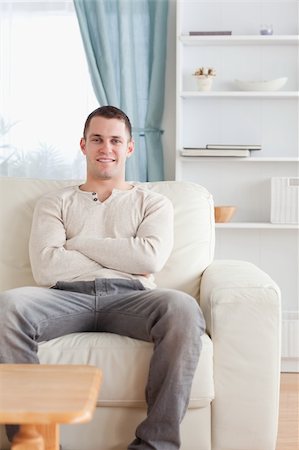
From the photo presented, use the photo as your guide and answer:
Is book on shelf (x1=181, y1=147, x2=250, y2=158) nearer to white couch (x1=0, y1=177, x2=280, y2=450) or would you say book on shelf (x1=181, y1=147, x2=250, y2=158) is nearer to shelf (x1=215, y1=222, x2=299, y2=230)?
shelf (x1=215, y1=222, x2=299, y2=230)

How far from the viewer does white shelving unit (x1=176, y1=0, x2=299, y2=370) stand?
13.6ft

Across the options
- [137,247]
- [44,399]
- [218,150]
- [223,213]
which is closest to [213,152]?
[218,150]

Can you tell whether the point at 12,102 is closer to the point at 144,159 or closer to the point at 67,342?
the point at 144,159

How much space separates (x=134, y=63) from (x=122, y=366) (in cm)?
217

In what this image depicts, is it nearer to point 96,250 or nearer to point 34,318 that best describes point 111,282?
point 96,250

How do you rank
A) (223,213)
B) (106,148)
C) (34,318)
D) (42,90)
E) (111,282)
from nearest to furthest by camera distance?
1. (34,318)
2. (111,282)
3. (106,148)
4. (223,213)
5. (42,90)

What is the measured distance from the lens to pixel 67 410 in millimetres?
1620

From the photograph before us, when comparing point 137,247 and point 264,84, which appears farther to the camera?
point 264,84

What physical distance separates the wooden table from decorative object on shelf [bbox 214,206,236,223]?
2.06m

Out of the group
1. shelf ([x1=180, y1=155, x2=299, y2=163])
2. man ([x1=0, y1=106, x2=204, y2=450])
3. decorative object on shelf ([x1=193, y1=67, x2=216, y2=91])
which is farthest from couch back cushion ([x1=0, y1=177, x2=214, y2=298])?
decorative object on shelf ([x1=193, y1=67, x2=216, y2=91])

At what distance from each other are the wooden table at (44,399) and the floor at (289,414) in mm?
1142

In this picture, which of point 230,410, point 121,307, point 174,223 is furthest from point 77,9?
point 230,410

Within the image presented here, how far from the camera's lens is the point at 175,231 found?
9.91 feet

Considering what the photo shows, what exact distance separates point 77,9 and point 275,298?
2258mm
